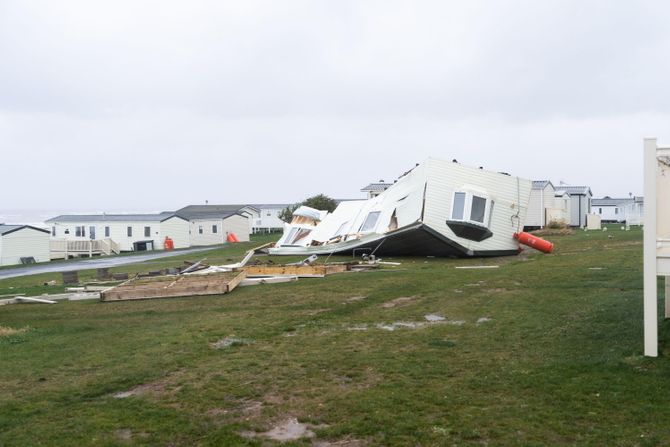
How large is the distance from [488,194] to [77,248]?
3581cm

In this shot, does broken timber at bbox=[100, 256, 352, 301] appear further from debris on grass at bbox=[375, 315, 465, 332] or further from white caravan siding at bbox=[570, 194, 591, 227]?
white caravan siding at bbox=[570, 194, 591, 227]

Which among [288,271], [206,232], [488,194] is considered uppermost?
[488,194]

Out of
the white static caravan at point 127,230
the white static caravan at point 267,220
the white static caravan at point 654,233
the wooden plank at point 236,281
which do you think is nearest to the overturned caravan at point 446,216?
the wooden plank at point 236,281

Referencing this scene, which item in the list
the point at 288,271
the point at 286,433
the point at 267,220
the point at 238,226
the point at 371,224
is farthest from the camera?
the point at 267,220

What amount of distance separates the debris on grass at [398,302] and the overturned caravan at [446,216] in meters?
9.99

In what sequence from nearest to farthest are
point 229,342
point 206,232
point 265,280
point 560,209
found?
1. point 229,342
2. point 265,280
3. point 560,209
4. point 206,232

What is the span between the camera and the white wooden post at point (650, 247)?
7645mm

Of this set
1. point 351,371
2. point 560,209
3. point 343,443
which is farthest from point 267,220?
point 343,443

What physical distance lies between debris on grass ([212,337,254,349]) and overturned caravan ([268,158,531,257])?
14.6 metres

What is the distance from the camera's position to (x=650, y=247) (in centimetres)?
764

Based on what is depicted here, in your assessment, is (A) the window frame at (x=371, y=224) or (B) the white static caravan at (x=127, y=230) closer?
(A) the window frame at (x=371, y=224)

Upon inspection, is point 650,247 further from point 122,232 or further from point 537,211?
point 122,232

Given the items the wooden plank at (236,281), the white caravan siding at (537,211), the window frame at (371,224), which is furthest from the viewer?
the white caravan siding at (537,211)

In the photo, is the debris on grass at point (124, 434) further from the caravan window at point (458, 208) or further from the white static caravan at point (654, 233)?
the caravan window at point (458, 208)
